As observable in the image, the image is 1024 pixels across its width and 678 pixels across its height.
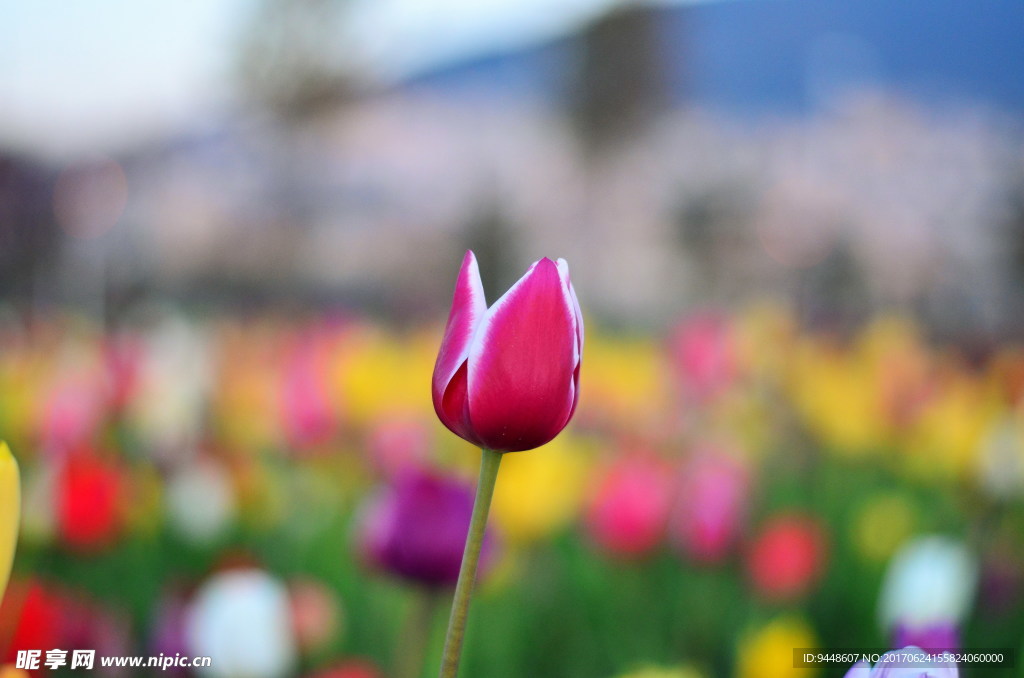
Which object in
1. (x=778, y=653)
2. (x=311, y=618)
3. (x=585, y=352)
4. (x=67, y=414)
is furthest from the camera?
(x=585, y=352)

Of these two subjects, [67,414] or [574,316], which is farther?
[67,414]

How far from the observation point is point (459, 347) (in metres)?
0.26

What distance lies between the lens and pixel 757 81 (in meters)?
3.93

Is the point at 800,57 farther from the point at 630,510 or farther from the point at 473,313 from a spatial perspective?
the point at 473,313

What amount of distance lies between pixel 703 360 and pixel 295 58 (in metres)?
2.69

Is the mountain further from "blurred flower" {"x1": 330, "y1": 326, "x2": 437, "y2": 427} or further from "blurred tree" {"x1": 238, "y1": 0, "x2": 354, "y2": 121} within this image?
"blurred flower" {"x1": 330, "y1": 326, "x2": 437, "y2": 427}

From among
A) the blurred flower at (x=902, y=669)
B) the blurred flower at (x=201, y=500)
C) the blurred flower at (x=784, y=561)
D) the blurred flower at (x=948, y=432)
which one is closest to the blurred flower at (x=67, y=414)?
the blurred flower at (x=201, y=500)

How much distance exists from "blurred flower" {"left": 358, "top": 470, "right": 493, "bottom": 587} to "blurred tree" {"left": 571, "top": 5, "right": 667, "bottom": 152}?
12.1ft

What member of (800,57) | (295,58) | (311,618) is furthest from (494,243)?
(311,618)

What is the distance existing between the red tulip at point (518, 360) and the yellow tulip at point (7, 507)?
0.35 ft

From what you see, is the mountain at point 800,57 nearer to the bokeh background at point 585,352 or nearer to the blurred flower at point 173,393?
the bokeh background at point 585,352

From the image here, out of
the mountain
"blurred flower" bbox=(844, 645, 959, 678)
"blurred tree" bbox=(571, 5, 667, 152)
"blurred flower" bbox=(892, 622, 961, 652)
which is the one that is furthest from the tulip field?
"blurred tree" bbox=(571, 5, 667, 152)

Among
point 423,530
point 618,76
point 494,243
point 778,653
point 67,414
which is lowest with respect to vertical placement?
point 778,653

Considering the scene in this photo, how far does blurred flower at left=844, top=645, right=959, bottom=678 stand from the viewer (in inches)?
8.6
